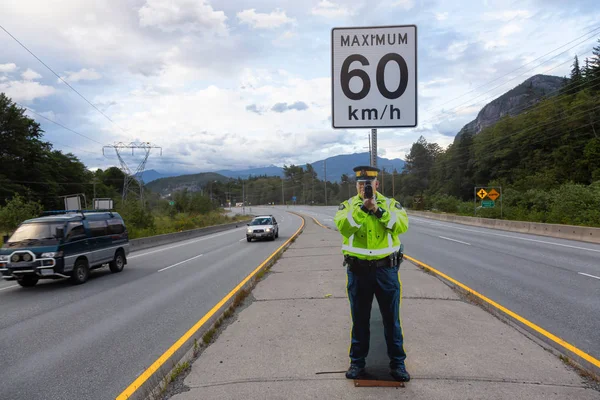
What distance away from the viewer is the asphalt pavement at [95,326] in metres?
4.71

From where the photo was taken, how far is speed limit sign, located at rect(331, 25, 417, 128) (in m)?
5.14

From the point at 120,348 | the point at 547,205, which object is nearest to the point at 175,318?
the point at 120,348

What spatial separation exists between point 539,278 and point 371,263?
7.93 metres

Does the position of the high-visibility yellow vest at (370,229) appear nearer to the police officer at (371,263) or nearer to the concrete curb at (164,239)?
the police officer at (371,263)

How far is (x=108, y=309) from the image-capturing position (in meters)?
8.25

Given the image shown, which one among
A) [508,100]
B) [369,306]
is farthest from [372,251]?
[508,100]

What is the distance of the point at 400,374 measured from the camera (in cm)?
380

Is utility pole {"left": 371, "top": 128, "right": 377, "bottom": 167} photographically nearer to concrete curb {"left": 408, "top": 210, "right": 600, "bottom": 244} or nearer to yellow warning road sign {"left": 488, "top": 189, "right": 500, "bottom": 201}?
concrete curb {"left": 408, "top": 210, "right": 600, "bottom": 244}

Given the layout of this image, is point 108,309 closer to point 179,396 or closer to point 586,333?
point 179,396

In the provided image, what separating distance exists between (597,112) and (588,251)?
1957 inches

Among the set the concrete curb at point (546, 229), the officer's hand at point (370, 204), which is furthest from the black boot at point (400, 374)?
the concrete curb at point (546, 229)

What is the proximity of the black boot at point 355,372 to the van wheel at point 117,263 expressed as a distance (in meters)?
11.3

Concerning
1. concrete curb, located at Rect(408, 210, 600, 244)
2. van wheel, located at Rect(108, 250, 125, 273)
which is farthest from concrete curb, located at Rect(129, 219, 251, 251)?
concrete curb, located at Rect(408, 210, 600, 244)

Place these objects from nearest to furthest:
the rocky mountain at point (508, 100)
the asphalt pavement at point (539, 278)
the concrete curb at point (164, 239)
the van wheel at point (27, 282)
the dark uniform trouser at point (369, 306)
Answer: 1. the dark uniform trouser at point (369, 306)
2. the asphalt pavement at point (539, 278)
3. the van wheel at point (27, 282)
4. the concrete curb at point (164, 239)
5. the rocky mountain at point (508, 100)
